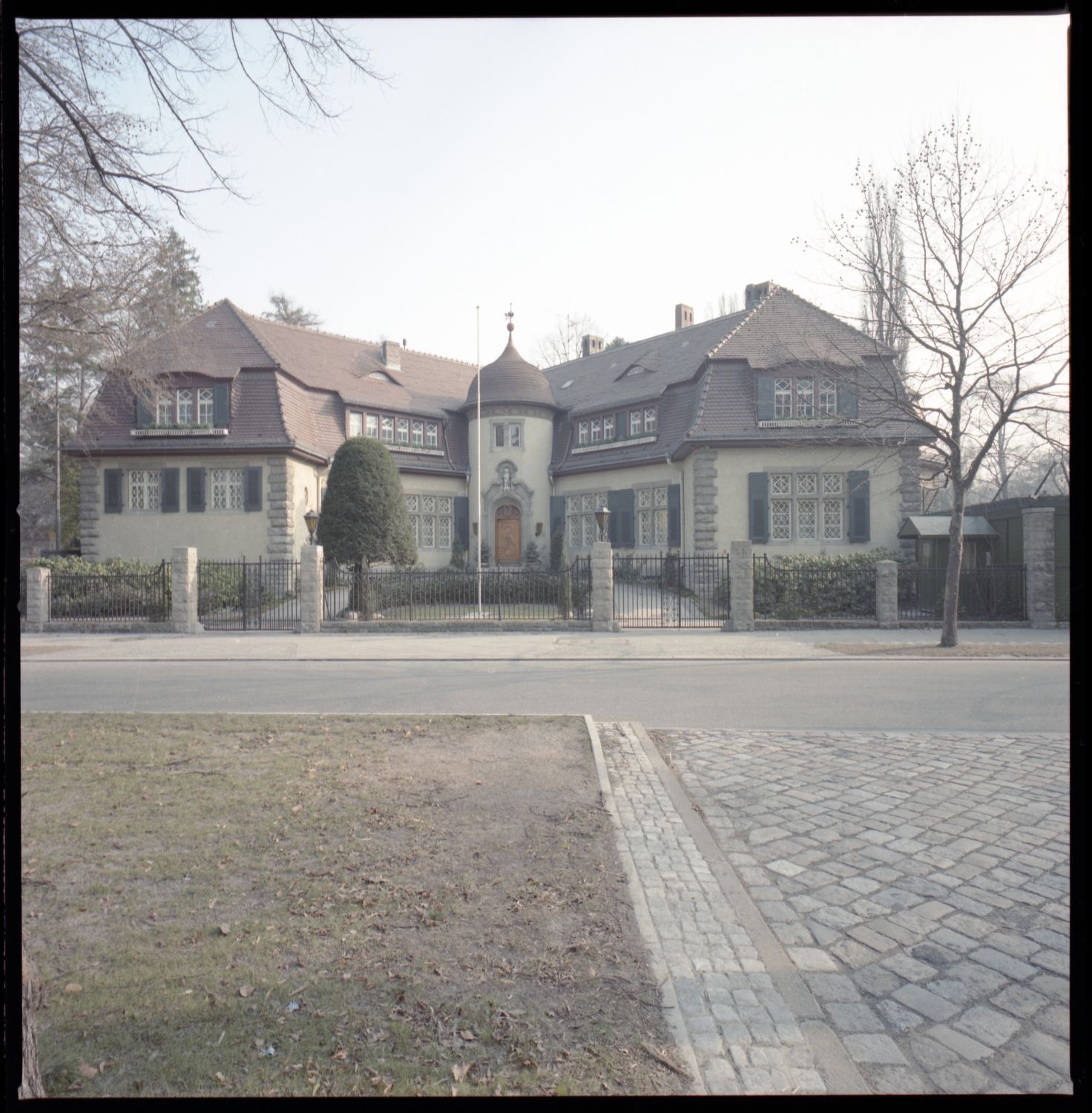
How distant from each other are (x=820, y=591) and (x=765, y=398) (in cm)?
834

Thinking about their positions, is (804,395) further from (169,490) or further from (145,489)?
(145,489)

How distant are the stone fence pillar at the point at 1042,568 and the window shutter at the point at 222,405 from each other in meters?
25.6

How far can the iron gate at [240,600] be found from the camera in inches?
737

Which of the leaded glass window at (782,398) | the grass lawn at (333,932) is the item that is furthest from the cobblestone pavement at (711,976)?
the leaded glass window at (782,398)

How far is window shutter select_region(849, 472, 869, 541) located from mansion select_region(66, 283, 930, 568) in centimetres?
6

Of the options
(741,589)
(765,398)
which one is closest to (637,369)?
(765,398)

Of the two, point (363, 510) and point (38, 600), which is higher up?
point (363, 510)

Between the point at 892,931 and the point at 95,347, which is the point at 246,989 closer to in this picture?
the point at 892,931

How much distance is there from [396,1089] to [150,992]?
1129 millimetres

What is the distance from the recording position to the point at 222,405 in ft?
81.7

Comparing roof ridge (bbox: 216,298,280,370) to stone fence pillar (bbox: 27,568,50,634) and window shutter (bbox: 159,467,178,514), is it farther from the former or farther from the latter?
stone fence pillar (bbox: 27,568,50,634)

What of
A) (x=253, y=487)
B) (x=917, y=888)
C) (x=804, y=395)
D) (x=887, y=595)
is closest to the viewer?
(x=917, y=888)

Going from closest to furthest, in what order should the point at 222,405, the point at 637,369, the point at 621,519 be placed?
the point at 222,405 → the point at 621,519 → the point at 637,369

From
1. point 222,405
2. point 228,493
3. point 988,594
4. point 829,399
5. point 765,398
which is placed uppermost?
point 222,405
